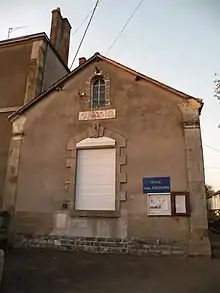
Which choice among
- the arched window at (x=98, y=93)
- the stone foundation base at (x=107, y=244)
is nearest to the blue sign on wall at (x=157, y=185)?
the stone foundation base at (x=107, y=244)

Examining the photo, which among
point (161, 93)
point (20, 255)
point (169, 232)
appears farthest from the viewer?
point (161, 93)

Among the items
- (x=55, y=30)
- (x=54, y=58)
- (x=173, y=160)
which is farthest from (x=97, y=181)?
(x=55, y=30)

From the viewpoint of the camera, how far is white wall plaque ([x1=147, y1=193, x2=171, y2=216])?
8391 millimetres

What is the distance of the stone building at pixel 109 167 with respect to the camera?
27.4 feet

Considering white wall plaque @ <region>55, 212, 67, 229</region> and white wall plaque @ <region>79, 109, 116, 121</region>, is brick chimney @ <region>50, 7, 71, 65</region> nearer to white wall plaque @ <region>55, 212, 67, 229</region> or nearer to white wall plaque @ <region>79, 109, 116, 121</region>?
white wall plaque @ <region>79, 109, 116, 121</region>

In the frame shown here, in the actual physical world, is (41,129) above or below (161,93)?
below

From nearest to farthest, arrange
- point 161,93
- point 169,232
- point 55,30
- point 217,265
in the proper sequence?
point 217,265 < point 169,232 < point 161,93 < point 55,30

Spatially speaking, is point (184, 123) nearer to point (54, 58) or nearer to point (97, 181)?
point (97, 181)

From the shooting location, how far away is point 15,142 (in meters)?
10.5

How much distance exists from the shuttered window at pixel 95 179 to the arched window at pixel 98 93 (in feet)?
4.72

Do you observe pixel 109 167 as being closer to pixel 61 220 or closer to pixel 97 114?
Result: pixel 97 114

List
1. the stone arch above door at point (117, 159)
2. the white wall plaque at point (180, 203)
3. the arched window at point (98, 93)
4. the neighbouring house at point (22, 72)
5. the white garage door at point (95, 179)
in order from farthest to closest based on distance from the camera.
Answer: the neighbouring house at point (22, 72) → the arched window at point (98, 93) → the white garage door at point (95, 179) → the stone arch above door at point (117, 159) → the white wall plaque at point (180, 203)

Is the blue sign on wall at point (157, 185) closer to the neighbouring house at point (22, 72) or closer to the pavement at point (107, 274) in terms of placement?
the pavement at point (107, 274)

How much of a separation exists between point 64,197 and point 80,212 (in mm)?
741
